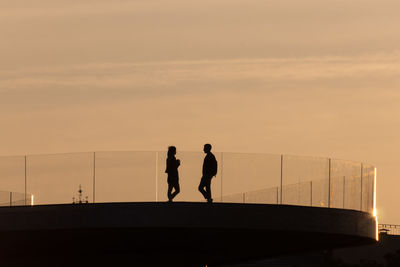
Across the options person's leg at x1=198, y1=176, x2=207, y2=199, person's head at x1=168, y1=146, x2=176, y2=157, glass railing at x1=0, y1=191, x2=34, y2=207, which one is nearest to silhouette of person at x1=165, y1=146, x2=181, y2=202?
person's head at x1=168, y1=146, x2=176, y2=157

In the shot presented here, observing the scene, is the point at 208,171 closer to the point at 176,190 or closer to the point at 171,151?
the point at 176,190

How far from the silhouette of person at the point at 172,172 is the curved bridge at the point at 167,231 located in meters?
1.03

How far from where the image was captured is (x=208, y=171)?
45.4m

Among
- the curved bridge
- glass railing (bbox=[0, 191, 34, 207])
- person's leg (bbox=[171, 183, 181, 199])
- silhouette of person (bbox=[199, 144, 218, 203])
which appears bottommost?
the curved bridge

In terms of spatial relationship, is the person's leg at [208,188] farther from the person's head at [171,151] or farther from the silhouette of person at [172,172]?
the person's head at [171,151]

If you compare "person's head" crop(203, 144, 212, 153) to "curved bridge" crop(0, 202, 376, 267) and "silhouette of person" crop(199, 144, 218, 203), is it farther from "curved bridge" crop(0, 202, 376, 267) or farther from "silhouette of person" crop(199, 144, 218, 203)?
"curved bridge" crop(0, 202, 376, 267)

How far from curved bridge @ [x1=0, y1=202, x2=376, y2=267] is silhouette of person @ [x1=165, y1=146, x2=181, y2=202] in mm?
1034

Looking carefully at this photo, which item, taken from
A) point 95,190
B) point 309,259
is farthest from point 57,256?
point 309,259

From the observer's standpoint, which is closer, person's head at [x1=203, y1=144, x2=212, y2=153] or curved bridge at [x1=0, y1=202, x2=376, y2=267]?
curved bridge at [x1=0, y1=202, x2=376, y2=267]

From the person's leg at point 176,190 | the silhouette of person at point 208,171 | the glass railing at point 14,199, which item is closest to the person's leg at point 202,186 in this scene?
the silhouette of person at point 208,171

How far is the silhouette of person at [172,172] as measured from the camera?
4559 centimetres

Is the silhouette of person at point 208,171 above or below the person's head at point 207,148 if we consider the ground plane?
below

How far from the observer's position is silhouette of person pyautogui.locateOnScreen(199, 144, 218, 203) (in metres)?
45.3

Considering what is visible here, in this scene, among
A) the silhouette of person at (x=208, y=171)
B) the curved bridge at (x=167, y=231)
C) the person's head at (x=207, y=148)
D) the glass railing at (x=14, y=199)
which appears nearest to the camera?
the curved bridge at (x=167, y=231)
